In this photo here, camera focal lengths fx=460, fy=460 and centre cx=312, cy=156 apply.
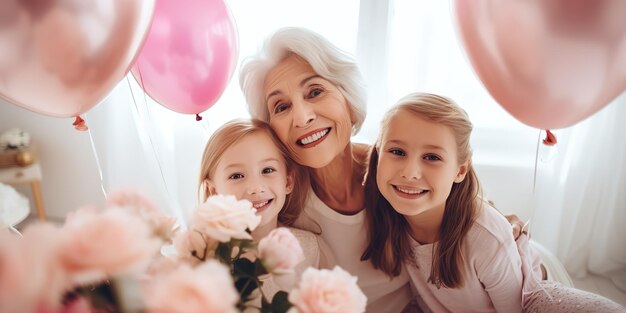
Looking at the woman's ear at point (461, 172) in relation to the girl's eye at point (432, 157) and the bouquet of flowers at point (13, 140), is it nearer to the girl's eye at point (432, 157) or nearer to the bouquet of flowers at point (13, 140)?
the girl's eye at point (432, 157)

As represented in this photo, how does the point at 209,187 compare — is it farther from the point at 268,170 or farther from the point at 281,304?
the point at 281,304

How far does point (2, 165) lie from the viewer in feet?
6.38

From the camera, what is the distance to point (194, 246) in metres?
0.68

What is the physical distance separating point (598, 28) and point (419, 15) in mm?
1027

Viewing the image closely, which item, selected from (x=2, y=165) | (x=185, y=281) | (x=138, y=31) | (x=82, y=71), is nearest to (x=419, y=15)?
(x=138, y=31)

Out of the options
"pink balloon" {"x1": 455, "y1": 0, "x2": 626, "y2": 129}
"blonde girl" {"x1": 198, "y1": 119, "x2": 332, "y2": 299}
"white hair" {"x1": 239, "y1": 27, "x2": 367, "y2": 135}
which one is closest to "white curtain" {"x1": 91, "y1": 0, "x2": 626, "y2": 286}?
"white hair" {"x1": 239, "y1": 27, "x2": 367, "y2": 135}

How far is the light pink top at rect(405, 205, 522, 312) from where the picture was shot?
1167 mm

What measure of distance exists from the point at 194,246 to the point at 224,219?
0.33 feet

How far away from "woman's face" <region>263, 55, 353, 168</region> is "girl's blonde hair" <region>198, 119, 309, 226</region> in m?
0.03

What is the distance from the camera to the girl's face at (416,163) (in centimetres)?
108

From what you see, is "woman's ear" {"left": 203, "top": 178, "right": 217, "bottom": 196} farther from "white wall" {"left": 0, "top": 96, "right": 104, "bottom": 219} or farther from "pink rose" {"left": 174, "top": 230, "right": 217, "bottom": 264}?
"white wall" {"left": 0, "top": 96, "right": 104, "bottom": 219}

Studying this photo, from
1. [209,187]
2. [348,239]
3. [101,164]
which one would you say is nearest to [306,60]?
[209,187]

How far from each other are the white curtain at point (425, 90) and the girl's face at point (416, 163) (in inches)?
30.8

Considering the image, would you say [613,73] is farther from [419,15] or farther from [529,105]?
[419,15]
